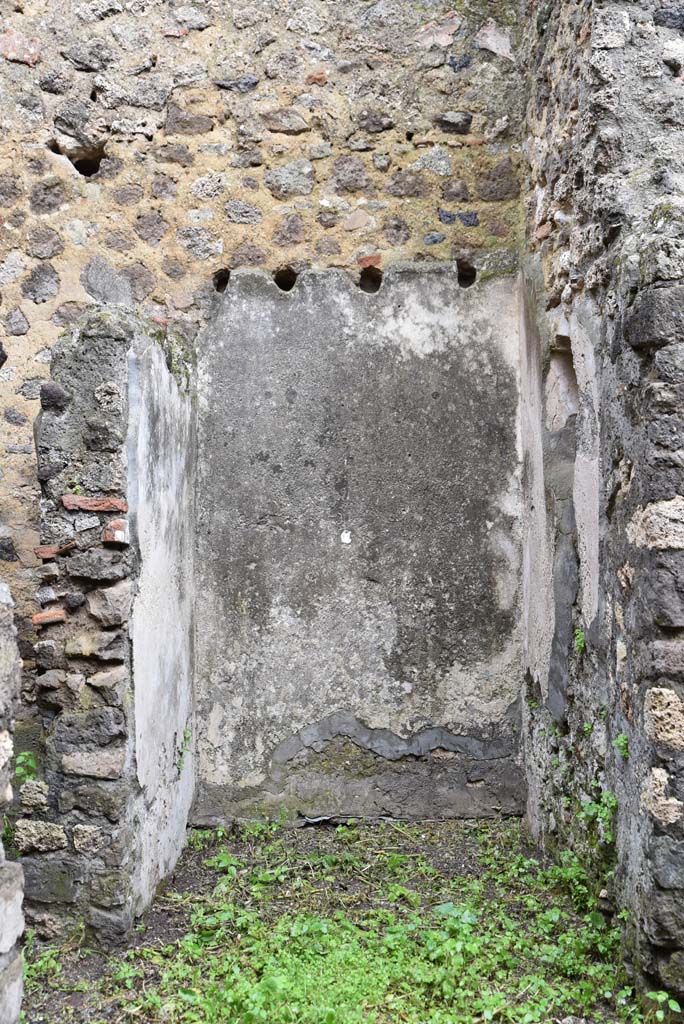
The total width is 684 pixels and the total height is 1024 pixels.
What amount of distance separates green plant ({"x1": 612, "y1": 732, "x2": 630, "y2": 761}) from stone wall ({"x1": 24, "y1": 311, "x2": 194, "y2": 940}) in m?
1.73

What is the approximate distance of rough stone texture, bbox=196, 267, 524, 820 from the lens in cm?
440

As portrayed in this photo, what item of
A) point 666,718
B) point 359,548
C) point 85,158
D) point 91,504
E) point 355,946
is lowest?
point 355,946

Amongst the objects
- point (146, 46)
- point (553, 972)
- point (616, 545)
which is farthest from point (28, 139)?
point (553, 972)

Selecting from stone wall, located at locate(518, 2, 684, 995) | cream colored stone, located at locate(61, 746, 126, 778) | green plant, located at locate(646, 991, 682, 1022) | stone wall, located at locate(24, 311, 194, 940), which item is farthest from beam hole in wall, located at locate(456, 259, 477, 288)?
green plant, located at locate(646, 991, 682, 1022)

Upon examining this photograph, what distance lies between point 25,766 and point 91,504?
3.39ft

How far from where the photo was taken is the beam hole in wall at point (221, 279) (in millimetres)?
4568

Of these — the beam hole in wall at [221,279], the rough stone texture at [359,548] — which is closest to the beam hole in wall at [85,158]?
the beam hole in wall at [221,279]

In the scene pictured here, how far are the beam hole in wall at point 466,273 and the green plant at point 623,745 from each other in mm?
2461

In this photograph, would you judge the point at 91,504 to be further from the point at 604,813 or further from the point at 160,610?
the point at 604,813

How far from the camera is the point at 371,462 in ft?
14.7

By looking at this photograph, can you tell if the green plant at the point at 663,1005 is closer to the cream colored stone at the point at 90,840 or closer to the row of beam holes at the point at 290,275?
the cream colored stone at the point at 90,840

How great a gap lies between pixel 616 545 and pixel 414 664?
160 cm

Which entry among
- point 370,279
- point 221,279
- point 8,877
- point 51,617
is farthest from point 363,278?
point 8,877

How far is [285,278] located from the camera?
15.0ft
